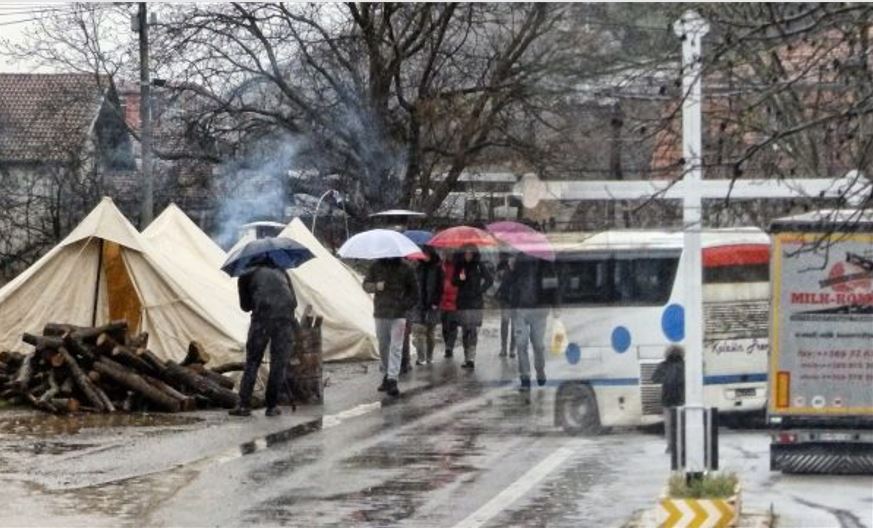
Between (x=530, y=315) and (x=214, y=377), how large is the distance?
347cm

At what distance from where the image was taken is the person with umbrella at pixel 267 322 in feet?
55.9

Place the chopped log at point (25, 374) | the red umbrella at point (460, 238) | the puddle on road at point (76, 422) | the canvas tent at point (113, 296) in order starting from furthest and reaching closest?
the red umbrella at point (460, 238) → the canvas tent at point (113, 296) → the chopped log at point (25, 374) → the puddle on road at point (76, 422)

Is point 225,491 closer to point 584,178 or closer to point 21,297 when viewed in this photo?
point 584,178

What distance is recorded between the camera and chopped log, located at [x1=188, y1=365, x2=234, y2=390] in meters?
18.1

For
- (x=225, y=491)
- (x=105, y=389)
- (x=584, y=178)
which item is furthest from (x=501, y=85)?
(x=225, y=491)

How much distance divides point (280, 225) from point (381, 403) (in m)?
5.95

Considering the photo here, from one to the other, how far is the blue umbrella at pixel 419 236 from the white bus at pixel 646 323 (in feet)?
9.29

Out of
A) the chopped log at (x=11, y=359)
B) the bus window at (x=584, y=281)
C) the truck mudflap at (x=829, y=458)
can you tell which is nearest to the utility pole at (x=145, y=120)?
the chopped log at (x=11, y=359)

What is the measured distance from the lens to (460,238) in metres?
21.9

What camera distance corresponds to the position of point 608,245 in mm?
17109

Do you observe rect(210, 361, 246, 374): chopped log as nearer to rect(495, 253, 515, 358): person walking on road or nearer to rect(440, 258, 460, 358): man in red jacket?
rect(495, 253, 515, 358): person walking on road

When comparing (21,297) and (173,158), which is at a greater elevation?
(173,158)

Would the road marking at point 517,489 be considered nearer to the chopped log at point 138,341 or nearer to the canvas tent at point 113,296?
the chopped log at point 138,341

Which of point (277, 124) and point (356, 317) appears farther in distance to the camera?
point (277, 124)
